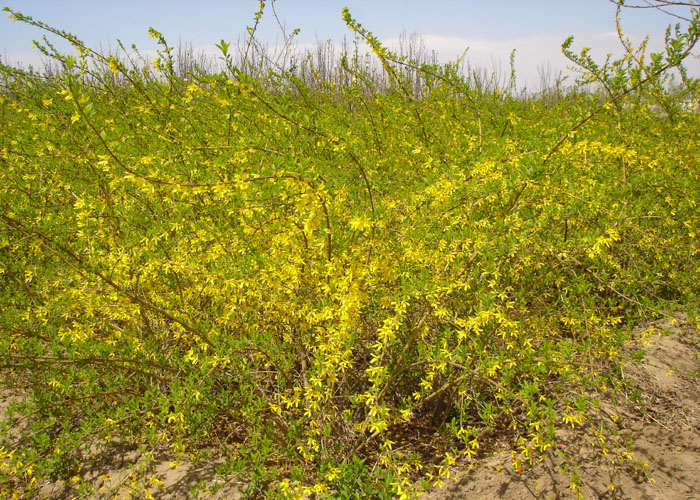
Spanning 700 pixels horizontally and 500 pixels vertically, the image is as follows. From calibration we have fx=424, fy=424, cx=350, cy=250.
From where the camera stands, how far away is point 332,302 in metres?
2.14

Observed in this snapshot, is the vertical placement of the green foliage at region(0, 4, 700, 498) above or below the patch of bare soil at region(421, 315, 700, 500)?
above

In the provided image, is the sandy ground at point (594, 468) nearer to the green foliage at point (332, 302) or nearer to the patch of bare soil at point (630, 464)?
the patch of bare soil at point (630, 464)

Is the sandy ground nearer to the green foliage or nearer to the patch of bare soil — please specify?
the patch of bare soil

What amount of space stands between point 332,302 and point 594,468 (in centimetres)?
149

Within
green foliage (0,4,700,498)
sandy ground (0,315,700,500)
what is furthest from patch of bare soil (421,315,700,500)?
green foliage (0,4,700,498)

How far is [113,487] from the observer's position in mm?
2229

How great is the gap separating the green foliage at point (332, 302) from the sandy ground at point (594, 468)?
0.12m

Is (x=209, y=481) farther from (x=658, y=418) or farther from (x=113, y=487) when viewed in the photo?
(x=658, y=418)

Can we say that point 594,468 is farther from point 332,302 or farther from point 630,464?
point 332,302

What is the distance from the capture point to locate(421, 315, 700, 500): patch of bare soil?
1.92 metres

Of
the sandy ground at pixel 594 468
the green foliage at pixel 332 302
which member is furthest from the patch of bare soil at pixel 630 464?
the green foliage at pixel 332 302

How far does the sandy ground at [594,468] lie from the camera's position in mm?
1940

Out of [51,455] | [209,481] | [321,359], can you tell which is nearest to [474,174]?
[321,359]

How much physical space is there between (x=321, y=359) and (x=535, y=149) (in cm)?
154
